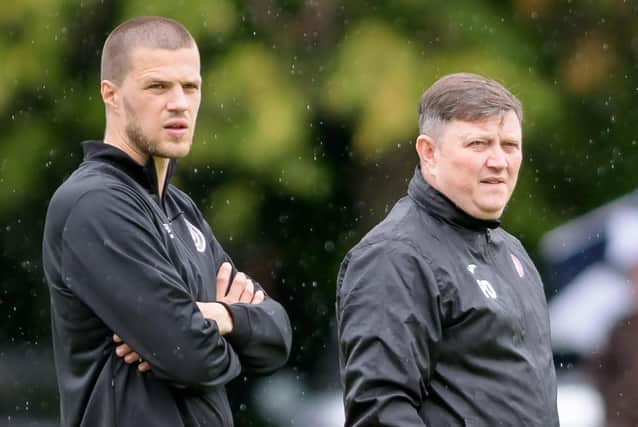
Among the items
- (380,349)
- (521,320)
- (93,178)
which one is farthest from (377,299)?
(93,178)

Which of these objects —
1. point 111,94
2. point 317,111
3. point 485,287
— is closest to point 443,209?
point 485,287

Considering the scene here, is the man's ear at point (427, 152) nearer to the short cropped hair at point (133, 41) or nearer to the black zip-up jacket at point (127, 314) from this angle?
the black zip-up jacket at point (127, 314)

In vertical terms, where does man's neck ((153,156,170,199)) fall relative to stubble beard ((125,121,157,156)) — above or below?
below

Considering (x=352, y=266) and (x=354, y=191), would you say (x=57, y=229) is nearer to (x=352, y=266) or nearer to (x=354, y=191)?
(x=352, y=266)

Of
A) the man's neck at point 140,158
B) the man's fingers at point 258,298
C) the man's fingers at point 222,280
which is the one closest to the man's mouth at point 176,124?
the man's neck at point 140,158

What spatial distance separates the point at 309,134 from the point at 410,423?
164 inches

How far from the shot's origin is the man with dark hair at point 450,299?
4.66 meters

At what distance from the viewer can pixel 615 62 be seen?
9.28 m

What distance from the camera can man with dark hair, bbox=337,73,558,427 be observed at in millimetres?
4656

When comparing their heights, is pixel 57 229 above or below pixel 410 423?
above

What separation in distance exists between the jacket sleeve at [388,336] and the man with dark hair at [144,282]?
0.43 m

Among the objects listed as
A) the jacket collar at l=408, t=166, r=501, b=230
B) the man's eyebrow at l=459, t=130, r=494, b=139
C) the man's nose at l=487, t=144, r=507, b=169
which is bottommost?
the jacket collar at l=408, t=166, r=501, b=230

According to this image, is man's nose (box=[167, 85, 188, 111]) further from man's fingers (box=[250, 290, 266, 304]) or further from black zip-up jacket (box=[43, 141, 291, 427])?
man's fingers (box=[250, 290, 266, 304])

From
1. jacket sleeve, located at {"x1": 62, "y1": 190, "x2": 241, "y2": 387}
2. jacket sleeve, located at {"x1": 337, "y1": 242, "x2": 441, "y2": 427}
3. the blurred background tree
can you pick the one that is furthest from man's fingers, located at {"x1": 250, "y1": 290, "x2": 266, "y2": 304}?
the blurred background tree
